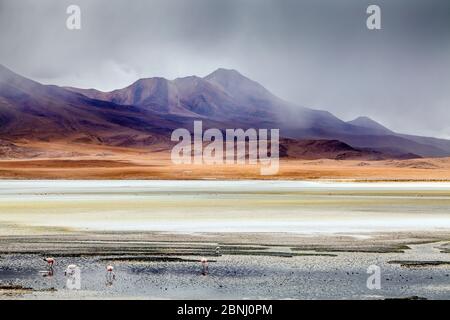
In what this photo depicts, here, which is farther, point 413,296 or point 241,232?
point 241,232

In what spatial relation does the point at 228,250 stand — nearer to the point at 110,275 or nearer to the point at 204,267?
the point at 204,267

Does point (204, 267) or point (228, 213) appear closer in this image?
point (204, 267)

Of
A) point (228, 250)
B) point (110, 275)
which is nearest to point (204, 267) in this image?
point (110, 275)

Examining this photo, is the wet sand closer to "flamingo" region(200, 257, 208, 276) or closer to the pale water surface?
the pale water surface

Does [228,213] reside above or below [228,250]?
above

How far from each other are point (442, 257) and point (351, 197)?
23566 mm

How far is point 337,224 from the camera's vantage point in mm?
26438

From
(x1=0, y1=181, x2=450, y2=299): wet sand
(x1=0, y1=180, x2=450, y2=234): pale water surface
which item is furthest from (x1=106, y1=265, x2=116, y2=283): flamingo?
(x1=0, y1=180, x2=450, y2=234): pale water surface

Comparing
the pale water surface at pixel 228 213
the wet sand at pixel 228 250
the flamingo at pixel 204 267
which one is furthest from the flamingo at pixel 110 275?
the pale water surface at pixel 228 213

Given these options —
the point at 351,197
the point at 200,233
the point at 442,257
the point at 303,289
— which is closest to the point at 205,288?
the point at 303,289

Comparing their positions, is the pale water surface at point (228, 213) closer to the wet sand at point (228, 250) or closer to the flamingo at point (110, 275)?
the wet sand at point (228, 250)
